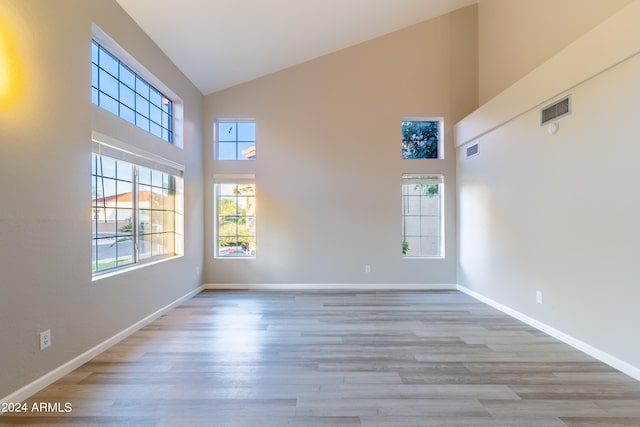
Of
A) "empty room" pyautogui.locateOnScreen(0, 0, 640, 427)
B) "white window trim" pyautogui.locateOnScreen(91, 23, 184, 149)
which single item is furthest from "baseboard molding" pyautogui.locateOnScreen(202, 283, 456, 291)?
"white window trim" pyautogui.locateOnScreen(91, 23, 184, 149)

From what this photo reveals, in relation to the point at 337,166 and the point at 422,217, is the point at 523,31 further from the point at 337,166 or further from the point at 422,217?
the point at 337,166

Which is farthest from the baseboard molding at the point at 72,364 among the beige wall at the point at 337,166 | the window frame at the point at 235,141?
the window frame at the point at 235,141

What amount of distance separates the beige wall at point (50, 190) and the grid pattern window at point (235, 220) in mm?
2160

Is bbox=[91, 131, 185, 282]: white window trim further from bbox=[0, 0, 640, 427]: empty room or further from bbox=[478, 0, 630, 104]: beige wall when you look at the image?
bbox=[478, 0, 630, 104]: beige wall

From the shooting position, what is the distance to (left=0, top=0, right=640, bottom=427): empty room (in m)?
1.99

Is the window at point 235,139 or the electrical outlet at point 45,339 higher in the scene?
the window at point 235,139

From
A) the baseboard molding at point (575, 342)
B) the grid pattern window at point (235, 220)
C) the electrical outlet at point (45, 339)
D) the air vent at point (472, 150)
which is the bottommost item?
the baseboard molding at point (575, 342)

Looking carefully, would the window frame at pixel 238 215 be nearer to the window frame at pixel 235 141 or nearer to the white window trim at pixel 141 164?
the window frame at pixel 235 141

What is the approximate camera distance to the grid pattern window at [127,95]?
2.80 metres

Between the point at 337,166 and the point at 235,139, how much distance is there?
73.2 inches

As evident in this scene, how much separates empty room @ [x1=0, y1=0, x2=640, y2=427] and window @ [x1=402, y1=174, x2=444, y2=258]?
0.12 feet

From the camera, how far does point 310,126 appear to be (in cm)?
505

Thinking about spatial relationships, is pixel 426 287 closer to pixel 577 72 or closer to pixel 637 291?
pixel 637 291

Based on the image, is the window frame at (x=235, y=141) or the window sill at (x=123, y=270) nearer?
the window sill at (x=123, y=270)
